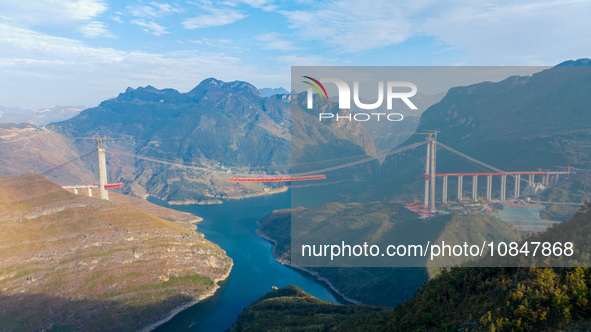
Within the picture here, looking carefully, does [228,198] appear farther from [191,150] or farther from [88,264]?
[88,264]

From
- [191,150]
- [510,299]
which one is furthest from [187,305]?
[191,150]

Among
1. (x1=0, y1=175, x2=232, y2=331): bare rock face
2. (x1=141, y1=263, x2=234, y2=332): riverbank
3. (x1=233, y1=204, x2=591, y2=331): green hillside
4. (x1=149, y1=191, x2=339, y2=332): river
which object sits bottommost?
(x1=149, y1=191, x2=339, y2=332): river

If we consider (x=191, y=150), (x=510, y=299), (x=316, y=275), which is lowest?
(x=316, y=275)

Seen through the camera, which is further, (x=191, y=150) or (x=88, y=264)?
(x=191, y=150)

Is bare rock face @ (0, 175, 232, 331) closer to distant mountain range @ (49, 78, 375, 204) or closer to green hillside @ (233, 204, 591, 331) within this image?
green hillside @ (233, 204, 591, 331)

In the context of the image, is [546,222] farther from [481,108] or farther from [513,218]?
[481,108]

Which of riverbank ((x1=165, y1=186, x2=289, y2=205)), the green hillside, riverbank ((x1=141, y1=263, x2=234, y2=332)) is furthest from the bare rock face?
riverbank ((x1=165, y1=186, x2=289, y2=205))
